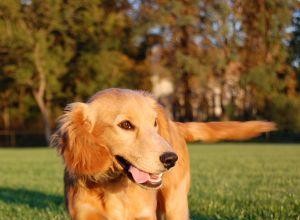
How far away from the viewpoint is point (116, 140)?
495cm

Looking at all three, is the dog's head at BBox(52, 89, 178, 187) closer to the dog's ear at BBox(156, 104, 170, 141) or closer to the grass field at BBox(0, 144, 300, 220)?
the dog's ear at BBox(156, 104, 170, 141)

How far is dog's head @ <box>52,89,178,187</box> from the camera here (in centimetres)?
478

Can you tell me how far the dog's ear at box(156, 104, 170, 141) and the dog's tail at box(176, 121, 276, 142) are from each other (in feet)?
2.71

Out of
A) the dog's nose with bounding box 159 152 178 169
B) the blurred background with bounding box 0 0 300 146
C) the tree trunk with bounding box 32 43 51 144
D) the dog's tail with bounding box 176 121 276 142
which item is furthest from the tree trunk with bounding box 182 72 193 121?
the dog's nose with bounding box 159 152 178 169

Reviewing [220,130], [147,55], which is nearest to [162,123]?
[220,130]

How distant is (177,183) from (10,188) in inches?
297

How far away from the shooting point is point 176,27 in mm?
49781

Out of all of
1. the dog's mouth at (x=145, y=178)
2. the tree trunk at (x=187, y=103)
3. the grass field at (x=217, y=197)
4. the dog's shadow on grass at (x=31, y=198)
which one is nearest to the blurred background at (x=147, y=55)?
the tree trunk at (x=187, y=103)

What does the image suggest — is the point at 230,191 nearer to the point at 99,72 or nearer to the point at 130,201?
the point at 130,201

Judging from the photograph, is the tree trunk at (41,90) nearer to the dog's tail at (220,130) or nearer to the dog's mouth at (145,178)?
the dog's tail at (220,130)

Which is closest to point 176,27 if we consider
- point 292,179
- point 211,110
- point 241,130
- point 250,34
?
point 250,34

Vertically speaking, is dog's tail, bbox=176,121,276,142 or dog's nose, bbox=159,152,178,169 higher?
dog's tail, bbox=176,121,276,142

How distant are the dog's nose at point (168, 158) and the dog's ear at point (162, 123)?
0.72m

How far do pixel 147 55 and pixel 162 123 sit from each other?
154ft
